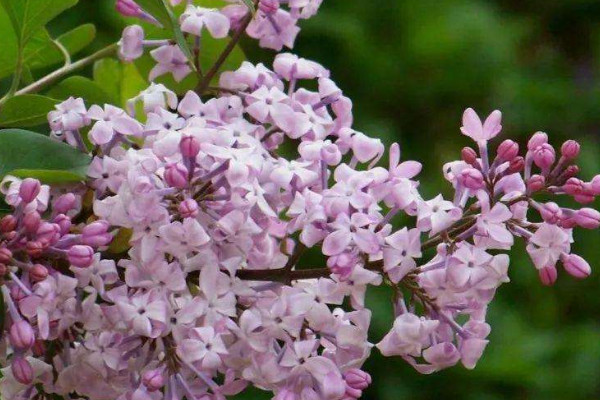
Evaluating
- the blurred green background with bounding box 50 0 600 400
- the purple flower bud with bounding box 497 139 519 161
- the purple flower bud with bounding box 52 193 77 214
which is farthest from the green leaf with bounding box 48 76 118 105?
the blurred green background with bounding box 50 0 600 400

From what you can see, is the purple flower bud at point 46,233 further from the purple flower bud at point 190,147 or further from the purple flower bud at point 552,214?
the purple flower bud at point 552,214

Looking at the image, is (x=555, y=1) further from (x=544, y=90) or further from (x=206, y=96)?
(x=206, y=96)

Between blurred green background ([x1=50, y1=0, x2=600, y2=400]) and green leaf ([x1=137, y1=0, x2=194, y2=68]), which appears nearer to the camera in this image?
green leaf ([x1=137, y1=0, x2=194, y2=68])

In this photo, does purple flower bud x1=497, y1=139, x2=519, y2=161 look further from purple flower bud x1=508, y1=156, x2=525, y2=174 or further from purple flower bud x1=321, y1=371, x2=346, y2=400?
purple flower bud x1=321, y1=371, x2=346, y2=400

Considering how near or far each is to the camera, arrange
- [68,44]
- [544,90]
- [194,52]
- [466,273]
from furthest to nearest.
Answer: [544,90] < [68,44] < [194,52] < [466,273]

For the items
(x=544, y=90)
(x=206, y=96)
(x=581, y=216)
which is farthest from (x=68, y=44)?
(x=544, y=90)

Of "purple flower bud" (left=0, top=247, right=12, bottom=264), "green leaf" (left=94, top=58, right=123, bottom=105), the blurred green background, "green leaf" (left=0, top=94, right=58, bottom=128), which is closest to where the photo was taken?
"purple flower bud" (left=0, top=247, right=12, bottom=264)

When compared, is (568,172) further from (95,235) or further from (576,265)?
(95,235)
